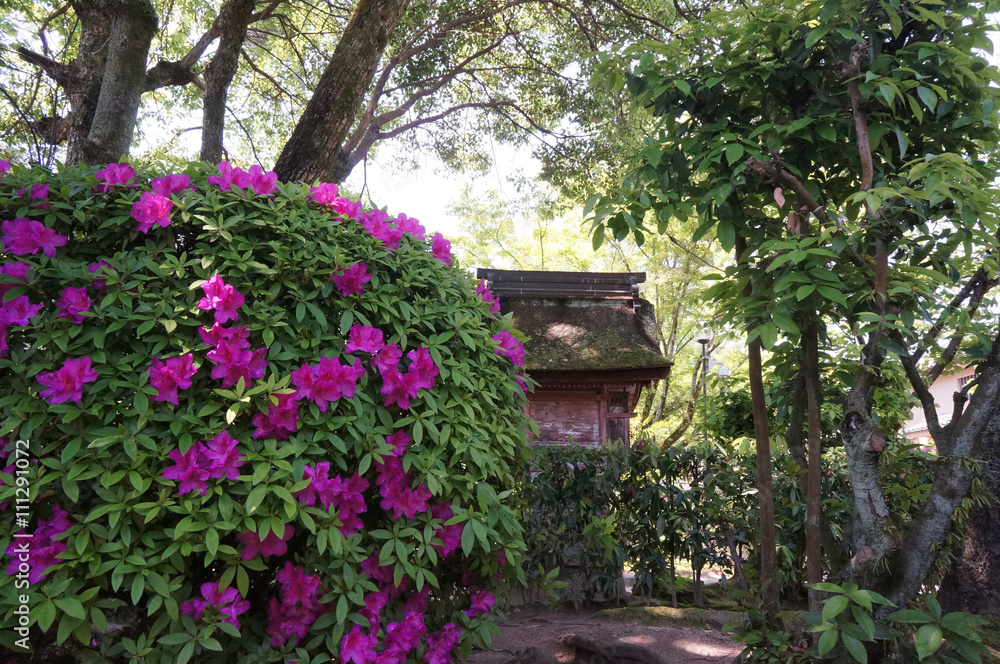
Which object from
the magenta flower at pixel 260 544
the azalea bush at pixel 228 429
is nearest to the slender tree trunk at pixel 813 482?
the azalea bush at pixel 228 429

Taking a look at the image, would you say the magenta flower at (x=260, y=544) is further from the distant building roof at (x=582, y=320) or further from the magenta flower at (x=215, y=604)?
the distant building roof at (x=582, y=320)

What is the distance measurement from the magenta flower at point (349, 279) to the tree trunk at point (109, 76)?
3.33 m

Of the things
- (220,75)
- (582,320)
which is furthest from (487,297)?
(582,320)

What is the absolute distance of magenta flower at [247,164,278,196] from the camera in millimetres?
2500

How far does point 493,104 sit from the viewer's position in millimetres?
10922

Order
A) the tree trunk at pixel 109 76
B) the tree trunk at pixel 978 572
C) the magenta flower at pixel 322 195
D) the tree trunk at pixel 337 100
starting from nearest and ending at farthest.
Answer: the magenta flower at pixel 322 195, the tree trunk at pixel 978 572, the tree trunk at pixel 337 100, the tree trunk at pixel 109 76

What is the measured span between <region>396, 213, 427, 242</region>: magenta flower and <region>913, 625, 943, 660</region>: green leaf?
2.41 m

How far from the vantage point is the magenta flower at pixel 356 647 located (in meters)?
2.17

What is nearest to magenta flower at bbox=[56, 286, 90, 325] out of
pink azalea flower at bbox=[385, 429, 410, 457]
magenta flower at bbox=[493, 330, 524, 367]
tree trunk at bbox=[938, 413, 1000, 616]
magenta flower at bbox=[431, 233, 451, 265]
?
pink azalea flower at bbox=[385, 429, 410, 457]

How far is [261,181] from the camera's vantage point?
2.52 m

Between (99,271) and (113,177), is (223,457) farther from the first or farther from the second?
(113,177)

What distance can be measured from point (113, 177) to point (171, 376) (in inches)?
33.7

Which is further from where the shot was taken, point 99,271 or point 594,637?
point 594,637

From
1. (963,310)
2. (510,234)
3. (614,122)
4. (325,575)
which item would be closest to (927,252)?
(963,310)
